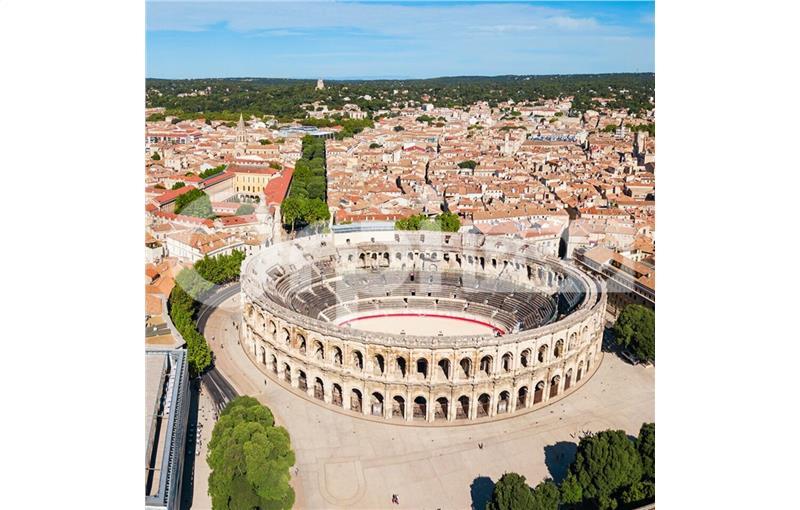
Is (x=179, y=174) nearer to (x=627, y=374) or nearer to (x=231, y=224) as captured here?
(x=231, y=224)

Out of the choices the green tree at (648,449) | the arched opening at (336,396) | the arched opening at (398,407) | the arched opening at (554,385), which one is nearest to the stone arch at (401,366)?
the arched opening at (398,407)

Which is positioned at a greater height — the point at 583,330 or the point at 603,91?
the point at 603,91

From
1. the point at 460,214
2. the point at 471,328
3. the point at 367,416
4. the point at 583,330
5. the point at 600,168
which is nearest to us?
the point at 367,416

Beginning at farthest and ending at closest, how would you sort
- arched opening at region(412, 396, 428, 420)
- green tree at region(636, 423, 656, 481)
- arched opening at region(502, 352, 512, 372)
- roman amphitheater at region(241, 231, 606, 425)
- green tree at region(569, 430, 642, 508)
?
1. arched opening at region(502, 352, 512, 372)
2. arched opening at region(412, 396, 428, 420)
3. roman amphitheater at region(241, 231, 606, 425)
4. green tree at region(636, 423, 656, 481)
5. green tree at region(569, 430, 642, 508)

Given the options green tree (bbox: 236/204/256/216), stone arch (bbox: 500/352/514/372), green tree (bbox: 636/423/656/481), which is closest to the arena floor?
stone arch (bbox: 500/352/514/372)

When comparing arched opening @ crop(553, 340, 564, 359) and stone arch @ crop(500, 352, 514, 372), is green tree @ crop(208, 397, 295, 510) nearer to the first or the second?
stone arch @ crop(500, 352, 514, 372)

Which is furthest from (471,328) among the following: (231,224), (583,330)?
(231,224)
